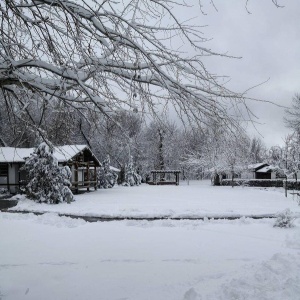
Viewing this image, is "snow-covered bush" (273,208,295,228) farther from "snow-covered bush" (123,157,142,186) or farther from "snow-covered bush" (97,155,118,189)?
"snow-covered bush" (123,157,142,186)

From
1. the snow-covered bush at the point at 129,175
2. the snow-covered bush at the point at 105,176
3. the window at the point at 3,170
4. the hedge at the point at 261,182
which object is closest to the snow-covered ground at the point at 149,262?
the window at the point at 3,170

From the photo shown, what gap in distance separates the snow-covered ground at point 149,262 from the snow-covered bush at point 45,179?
778cm

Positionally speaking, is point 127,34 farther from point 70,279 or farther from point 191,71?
point 70,279

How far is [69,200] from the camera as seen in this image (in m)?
19.6

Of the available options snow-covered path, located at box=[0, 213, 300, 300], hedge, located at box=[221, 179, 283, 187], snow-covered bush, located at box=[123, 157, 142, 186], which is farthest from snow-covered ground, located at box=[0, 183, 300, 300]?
snow-covered bush, located at box=[123, 157, 142, 186]

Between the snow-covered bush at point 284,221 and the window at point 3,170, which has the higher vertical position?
the window at point 3,170

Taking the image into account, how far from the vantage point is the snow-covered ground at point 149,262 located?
16.9 feet

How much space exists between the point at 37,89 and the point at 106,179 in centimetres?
3248

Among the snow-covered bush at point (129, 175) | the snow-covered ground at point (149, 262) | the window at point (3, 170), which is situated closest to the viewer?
the snow-covered ground at point (149, 262)

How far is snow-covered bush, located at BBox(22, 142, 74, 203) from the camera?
19125 millimetres

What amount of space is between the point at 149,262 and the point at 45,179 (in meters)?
14.1

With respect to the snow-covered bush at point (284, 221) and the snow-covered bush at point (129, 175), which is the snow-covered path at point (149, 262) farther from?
the snow-covered bush at point (129, 175)

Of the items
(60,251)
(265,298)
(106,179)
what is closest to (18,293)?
(60,251)

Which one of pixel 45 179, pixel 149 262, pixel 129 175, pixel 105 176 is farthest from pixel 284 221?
pixel 129 175
